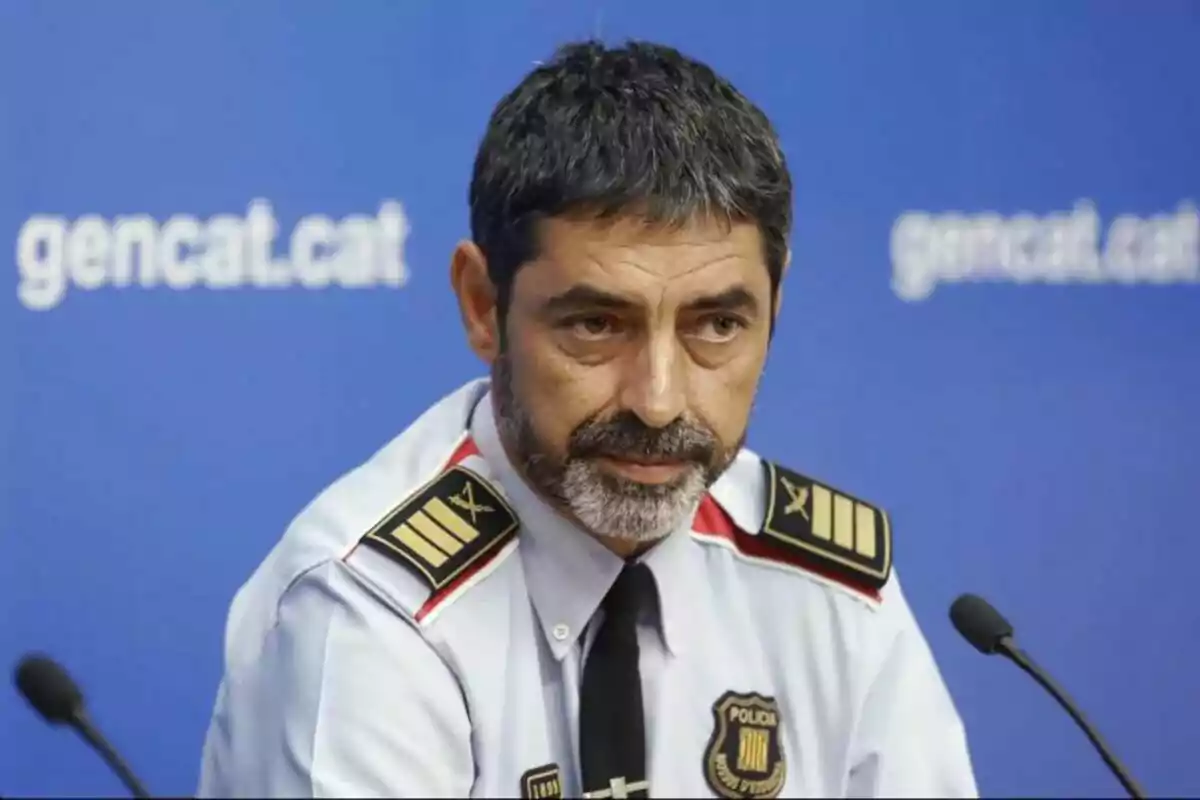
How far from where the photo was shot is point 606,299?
1148mm

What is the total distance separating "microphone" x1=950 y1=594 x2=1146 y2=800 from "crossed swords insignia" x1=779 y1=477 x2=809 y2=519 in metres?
A: 0.16

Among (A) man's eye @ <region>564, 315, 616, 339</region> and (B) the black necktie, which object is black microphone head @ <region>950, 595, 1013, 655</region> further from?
(A) man's eye @ <region>564, 315, 616, 339</region>

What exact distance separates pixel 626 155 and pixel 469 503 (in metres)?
0.32

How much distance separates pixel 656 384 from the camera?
1.14 metres

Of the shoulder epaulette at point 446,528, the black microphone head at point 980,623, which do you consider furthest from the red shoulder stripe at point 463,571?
the black microphone head at point 980,623

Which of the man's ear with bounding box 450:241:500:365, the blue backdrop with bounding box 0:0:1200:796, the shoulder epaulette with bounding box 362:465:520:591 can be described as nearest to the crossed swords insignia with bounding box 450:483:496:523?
the shoulder epaulette with bounding box 362:465:520:591

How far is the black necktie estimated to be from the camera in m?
1.21

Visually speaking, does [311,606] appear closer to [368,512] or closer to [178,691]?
[368,512]

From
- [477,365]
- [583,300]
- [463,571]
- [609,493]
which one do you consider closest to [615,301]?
[583,300]

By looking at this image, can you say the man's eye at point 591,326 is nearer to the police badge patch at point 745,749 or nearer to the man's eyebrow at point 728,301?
the man's eyebrow at point 728,301

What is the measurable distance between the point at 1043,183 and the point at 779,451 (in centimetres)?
40

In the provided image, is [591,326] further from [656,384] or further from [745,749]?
[745,749]

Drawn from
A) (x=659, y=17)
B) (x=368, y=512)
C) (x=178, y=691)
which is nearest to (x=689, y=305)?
(x=368, y=512)

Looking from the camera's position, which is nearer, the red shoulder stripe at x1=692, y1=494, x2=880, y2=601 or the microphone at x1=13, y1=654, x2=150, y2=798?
the microphone at x1=13, y1=654, x2=150, y2=798
